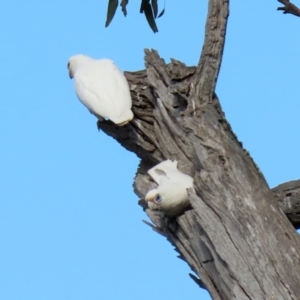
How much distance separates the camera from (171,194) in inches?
138

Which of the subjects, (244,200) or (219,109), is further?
(219,109)

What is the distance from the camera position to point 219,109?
3670mm

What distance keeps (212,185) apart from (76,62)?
191cm

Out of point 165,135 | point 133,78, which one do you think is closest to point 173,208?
point 165,135

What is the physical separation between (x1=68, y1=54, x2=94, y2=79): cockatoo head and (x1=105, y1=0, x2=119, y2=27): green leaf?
1.85 feet

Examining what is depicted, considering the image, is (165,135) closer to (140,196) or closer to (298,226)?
(140,196)

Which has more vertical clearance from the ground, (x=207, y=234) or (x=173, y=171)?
(x=173, y=171)

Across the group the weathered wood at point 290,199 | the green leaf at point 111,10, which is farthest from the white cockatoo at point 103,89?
the weathered wood at point 290,199

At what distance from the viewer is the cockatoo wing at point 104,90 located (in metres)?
4.12

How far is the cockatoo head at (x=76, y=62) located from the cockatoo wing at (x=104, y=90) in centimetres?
9

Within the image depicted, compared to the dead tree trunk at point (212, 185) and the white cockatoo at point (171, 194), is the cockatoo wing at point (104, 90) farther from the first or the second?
the white cockatoo at point (171, 194)

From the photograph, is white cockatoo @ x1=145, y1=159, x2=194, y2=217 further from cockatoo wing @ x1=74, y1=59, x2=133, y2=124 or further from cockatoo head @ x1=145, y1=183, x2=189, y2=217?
cockatoo wing @ x1=74, y1=59, x2=133, y2=124

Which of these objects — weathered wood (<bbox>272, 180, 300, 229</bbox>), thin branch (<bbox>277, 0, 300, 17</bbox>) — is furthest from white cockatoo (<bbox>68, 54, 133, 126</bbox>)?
thin branch (<bbox>277, 0, 300, 17</bbox>)

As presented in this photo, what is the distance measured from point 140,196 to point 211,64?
772 millimetres
